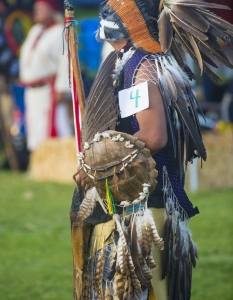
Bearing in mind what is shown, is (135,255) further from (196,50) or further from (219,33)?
(219,33)

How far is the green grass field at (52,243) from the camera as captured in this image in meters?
5.16

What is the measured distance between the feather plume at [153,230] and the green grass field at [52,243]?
199 cm

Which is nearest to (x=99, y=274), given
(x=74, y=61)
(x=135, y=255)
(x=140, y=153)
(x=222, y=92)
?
(x=135, y=255)

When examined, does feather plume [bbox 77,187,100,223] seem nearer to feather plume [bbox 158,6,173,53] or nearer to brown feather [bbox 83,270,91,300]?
brown feather [bbox 83,270,91,300]

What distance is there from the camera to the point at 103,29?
328 centimetres

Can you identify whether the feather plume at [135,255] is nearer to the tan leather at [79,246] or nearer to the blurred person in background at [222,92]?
the tan leather at [79,246]

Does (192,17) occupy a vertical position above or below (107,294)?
above

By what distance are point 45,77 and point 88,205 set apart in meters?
6.74

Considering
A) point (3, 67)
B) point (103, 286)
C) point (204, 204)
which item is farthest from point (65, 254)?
point (3, 67)

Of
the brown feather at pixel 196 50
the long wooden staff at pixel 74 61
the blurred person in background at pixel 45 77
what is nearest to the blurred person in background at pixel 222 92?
the blurred person in background at pixel 45 77

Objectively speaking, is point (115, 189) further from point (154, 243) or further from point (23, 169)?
point (23, 169)

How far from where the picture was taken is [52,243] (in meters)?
6.36

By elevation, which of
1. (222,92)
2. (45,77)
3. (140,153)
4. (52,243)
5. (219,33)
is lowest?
(222,92)

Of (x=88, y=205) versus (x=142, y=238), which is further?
(x=88, y=205)
